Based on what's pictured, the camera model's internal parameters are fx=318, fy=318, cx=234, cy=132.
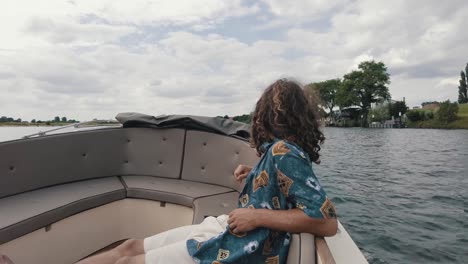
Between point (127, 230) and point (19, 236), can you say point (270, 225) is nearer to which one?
point (19, 236)

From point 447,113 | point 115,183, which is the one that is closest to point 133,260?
point 115,183

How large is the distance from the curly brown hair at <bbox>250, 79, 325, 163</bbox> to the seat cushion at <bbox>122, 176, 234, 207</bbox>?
1.67 m

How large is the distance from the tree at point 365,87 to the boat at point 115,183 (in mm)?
60738

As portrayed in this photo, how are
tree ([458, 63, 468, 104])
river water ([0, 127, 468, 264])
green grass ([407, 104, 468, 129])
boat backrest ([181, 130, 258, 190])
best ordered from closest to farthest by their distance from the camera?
boat backrest ([181, 130, 258, 190]) < river water ([0, 127, 468, 264]) < green grass ([407, 104, 468, 129]) < tree ([458, 63, 468, 104])

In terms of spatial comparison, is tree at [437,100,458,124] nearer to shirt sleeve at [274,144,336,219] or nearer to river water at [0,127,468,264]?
river water at [0,127,468,264]

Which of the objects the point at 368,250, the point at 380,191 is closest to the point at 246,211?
the point at 368,250

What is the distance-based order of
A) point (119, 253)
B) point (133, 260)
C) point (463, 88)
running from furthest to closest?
point (463, 88), point (119, 253), point (133, 260)

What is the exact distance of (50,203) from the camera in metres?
2.49

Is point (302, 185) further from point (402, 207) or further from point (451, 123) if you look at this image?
point (451, 123)

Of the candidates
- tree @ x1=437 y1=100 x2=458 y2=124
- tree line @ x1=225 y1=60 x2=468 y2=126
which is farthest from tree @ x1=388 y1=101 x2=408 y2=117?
tree @ x1=437 y1=100 x2=458 y2=124

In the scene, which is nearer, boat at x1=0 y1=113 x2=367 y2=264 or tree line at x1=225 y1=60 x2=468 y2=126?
boat at x1=0 y1=113 x2=367 y2=264

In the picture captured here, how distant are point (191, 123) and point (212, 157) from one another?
464mm

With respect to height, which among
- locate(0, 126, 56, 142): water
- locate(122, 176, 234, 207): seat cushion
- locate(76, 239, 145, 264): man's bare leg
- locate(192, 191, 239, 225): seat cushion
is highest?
locate(0, 126, 56, 142): water

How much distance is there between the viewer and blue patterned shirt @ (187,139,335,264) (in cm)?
111
